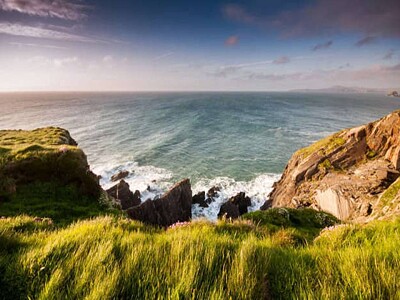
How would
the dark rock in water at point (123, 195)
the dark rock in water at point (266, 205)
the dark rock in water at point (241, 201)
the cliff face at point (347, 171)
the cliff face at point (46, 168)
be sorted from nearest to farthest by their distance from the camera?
1. the cliff face at point (46, 168)
2. the cliff face at point (347, 171)
3. the dark rock in water at point (123, 195)
4. the dark rock in water at point (241, 201)
5. the dark rock in water at point (266, 205)

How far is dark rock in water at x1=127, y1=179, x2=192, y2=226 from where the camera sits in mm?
21603

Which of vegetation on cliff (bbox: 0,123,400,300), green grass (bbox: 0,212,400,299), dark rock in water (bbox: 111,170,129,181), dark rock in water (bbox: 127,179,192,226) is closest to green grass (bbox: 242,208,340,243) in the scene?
vegetation on cliff (bbox: 0,123,400,300)

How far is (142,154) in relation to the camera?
56.3 metres

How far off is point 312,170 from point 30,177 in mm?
32817

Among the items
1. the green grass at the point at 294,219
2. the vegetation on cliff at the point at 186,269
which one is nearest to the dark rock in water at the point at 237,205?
the green grass at the point at 294,219

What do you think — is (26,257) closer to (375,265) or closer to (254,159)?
(375,265)

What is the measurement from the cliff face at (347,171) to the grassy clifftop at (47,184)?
76.1 feet

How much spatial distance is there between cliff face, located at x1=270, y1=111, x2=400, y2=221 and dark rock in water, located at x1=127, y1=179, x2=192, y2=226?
Result: 48.2 ft

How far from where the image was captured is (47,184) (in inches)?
615

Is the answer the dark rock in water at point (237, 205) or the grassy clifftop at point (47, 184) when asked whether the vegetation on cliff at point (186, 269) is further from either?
the dark rock in water at point (237, 205)

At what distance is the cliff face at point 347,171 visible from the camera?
21.6 meters

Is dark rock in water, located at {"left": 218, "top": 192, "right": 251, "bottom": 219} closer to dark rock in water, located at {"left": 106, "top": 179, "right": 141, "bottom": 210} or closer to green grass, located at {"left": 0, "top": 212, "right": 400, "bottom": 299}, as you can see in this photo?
dark rock in water, located at {"left": 106, "top": 179, "right": 141, "bottom": 210}

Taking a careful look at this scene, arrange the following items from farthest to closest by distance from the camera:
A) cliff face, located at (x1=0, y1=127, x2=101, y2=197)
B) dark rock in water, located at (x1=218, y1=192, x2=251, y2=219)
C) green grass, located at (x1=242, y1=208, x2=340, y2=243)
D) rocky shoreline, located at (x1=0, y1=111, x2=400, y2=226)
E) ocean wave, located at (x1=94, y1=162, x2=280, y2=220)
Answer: ocean wave, located at (x1=94, y1=162, x2=280, y2=220) → dark rock in water, located at (x1=218, y1=192, x2=251, y2=219) → rocky shoreline, located at (x1=0, y1=111, x2=400, y2=226) → cliff face, located at (x1=0, y1=127, x2=101, y2=197) → green grass, located at (x1=242, y1=208, x2=340, y2=243)

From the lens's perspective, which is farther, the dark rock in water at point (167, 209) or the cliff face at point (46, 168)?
the dark rock in water at point (167, 209)
